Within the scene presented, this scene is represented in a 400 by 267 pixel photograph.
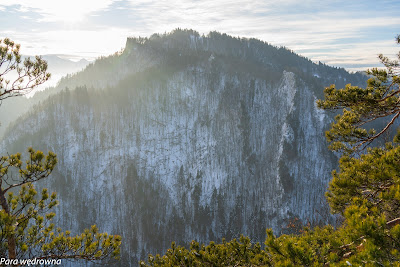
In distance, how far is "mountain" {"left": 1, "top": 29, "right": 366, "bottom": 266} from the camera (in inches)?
3351

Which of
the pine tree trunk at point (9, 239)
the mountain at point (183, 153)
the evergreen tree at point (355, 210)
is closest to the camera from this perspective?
the evergreen tree at point (355, 210)

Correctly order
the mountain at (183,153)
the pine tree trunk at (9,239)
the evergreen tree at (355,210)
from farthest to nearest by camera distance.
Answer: the mountain at (183,153) → the pine tree trunk at (9,239) → the evergreen tree at (355,210)

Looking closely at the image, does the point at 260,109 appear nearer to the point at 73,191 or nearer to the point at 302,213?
the point at 302,213

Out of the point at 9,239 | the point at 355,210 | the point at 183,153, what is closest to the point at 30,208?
the point at 9,239

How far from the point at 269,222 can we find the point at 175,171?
37.0 metres

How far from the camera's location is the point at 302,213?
83750 mm

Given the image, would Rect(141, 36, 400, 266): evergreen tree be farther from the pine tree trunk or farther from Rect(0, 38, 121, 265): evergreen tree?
the pine tree trunk

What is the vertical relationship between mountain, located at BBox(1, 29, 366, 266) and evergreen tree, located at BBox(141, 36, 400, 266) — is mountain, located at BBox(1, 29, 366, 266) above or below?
below

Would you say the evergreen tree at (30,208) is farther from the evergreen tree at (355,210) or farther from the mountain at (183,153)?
the mountain at (183,153)

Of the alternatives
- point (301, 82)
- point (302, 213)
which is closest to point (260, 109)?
point (301, 82)

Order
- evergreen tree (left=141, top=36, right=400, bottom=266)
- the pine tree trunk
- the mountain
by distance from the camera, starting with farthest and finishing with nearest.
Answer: the mountain → the pine tree trunk → evergreen tree (left=141, top=36, right=400, bottom=266)

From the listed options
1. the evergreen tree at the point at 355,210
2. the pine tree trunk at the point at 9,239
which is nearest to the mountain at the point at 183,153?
the evergreen tree at the point at 355,210

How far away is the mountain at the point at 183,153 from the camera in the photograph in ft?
279

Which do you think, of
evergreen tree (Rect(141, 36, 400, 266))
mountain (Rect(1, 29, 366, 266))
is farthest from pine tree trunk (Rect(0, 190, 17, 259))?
mountain (Rect(1, 29, 366, 266))
